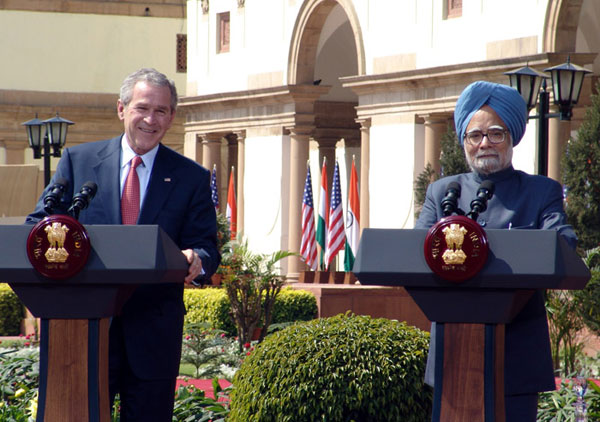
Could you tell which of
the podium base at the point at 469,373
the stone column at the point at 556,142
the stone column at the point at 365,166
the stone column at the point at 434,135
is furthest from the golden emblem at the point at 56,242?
the stone column at the point at 365,166

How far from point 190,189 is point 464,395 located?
1.46 m

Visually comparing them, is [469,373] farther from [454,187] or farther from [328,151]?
[328,151]

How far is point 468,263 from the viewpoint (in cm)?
391

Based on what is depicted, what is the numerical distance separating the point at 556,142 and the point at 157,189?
1862 cm

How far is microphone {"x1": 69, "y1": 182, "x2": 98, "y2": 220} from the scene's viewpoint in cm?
418

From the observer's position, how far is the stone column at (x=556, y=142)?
22.4 m

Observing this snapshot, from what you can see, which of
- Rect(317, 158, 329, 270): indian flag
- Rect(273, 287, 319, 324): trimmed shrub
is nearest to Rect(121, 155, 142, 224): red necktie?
Rect(273, 287, 319, 324): trimmed shrub

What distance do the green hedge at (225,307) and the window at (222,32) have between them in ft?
47.6

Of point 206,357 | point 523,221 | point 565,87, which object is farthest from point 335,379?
point 565,87

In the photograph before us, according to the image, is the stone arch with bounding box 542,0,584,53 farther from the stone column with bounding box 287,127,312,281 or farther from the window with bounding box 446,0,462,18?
the stone column with bounding box 287,127,312,281

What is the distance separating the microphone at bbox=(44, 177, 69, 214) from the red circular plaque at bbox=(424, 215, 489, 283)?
4.33ft

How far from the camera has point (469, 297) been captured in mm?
4004

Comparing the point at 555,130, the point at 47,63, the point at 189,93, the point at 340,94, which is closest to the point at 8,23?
the point at 47,63

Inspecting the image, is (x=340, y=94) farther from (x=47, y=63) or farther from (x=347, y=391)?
(x=347, y=391)
